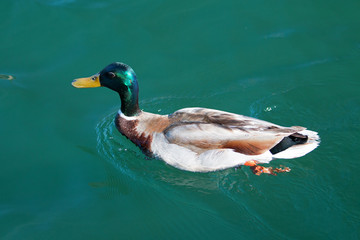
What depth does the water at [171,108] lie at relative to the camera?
4.56m

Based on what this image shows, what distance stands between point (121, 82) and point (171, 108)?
125 centimetres

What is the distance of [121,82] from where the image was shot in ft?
18.4

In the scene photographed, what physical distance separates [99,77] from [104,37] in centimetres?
236

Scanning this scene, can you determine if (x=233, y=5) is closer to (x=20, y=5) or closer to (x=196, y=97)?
(x=196, y=97)

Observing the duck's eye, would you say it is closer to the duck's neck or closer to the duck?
the duck

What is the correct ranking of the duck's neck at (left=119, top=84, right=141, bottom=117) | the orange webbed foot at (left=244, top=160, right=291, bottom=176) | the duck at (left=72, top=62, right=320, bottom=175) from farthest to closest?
1. the duck's neck at (left=119, top=84, right=141, bottom=117)
2. the orange webbed foot at (left=244, top=160, right=291, bottom=176)
3. the duck at (left=72, top=62, right=320, bottom=175)

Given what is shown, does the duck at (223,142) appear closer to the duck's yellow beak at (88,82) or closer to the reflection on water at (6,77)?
the duck's yellow beak at (88,82)

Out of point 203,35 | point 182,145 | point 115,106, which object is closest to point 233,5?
point 203,35

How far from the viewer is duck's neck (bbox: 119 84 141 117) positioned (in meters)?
5.69

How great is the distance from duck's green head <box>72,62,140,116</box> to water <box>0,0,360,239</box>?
1.91ft

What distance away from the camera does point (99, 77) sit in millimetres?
5715

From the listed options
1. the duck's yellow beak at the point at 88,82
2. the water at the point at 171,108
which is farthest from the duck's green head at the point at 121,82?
the water at the point at 171,108

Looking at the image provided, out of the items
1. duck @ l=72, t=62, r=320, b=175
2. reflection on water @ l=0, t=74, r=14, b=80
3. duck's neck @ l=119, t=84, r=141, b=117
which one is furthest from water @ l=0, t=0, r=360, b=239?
duck's neck @ l=119, t=84, r=141, b=117

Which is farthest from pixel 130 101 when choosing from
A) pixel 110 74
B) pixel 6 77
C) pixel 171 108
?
pixel 6 77
